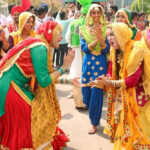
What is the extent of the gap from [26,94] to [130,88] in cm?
112

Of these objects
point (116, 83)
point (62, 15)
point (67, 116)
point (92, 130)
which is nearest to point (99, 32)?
point (116, 83)

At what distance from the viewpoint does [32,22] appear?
4.18 m

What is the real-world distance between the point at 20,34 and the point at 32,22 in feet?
0.93

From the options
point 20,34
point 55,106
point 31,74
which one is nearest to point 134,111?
point 55,106

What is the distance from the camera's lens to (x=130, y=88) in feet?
9.78

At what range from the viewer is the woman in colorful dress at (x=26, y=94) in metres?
2.89

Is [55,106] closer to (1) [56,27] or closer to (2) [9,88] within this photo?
(2) [9,88]

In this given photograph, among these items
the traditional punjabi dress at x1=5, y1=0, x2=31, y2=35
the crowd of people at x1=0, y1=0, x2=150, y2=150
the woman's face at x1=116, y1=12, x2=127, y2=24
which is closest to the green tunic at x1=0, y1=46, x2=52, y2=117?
the crowd of people at x1=0, y1=0, x2=150, y2=150

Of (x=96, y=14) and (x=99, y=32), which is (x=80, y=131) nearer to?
(x=99, y=32)

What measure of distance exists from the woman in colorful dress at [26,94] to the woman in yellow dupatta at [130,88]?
1.86ft

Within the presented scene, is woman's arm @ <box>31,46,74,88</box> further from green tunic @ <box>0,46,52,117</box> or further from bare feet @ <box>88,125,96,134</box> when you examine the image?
bare feet @ <box>88,125,96,134</box>

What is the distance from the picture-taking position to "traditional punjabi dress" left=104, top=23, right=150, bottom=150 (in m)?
2.88

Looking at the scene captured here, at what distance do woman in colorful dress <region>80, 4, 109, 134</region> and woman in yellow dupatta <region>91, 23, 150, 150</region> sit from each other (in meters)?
1.20

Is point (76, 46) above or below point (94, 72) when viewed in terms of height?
above
